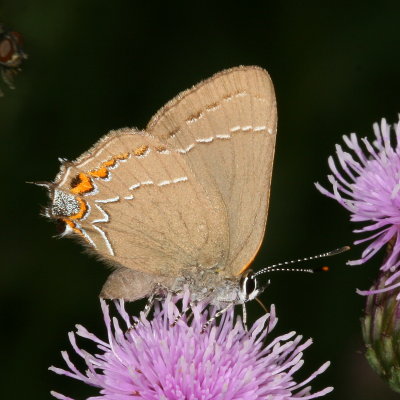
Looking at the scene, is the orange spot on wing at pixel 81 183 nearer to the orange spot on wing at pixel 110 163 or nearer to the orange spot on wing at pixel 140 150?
the orange spot on wing at pixel 110 163

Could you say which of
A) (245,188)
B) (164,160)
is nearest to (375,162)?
(245,188)

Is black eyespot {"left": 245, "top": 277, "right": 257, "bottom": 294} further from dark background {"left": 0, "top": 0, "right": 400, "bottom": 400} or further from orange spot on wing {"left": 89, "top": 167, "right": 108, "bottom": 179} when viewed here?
dark background {"left": 0, "top": 0, "right": 400, "bottom": 400}

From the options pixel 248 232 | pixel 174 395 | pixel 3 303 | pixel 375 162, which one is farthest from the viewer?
pixel 3 303

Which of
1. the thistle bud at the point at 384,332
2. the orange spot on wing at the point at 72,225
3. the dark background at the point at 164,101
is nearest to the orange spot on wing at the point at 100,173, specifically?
the orange spot on wing at the point at 72,225

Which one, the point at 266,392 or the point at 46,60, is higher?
the point at 46,60

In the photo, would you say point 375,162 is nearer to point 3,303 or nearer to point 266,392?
point 266,392

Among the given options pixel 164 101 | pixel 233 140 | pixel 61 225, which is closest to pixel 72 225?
pixel 61 225

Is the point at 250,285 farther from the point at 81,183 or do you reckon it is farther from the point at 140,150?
the point at 81,183
